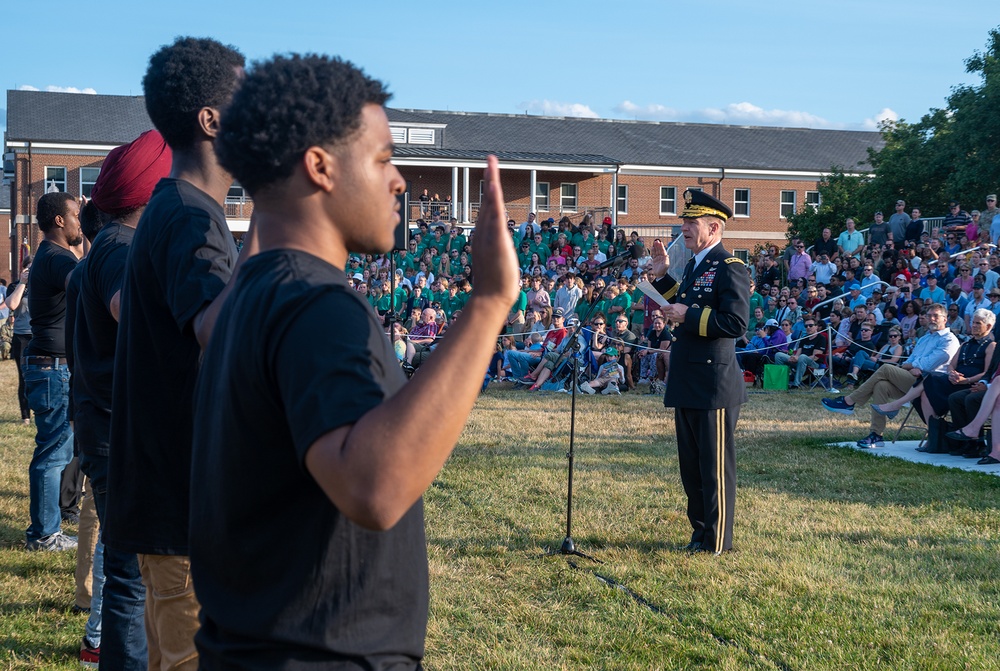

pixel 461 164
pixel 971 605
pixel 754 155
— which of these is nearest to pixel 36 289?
pixel 971 605

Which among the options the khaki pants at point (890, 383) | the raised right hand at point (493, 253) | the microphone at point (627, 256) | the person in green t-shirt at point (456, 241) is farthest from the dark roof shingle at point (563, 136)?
the raised right hand at point (493, 253)

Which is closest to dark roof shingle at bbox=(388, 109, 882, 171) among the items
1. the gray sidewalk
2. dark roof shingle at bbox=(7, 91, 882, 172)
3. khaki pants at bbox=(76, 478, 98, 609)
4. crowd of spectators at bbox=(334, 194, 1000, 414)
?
dark roof shingle at bbox=(7, 91, 882, 172)

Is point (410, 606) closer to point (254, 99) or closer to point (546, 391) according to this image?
point (254, 99)

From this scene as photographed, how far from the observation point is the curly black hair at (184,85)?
2703 millimetres

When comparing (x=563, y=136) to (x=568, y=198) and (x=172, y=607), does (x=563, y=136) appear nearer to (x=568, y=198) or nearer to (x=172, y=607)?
(x=568, y=198)

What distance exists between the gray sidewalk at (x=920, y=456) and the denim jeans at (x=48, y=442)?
782 centimetres

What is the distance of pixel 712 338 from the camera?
6172 millimetres

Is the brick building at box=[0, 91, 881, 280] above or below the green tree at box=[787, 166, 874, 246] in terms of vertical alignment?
above

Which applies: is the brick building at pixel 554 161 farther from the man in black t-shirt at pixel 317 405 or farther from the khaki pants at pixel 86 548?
the man in black t-shirt at pixel 317 405

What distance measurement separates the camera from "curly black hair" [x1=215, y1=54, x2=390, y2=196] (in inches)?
62.1

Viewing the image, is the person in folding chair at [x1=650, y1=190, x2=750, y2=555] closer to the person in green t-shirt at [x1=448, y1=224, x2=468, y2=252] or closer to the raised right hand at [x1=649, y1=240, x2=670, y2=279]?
the raised right hand at [x1=649, y1=240, x2=670, y2=279]

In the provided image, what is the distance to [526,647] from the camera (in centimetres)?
463

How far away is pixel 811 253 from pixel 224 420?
27.3 metres

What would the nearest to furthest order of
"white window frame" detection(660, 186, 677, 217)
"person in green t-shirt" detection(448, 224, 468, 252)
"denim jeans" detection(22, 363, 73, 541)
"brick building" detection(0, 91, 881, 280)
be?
"denim jeans" detection(22, 363, 73, 541), "person in green t-shirt" detection(448, 224, 468, 252), "brick building" detection(0, 91, 881, 280), "white window frame" detection(660, 186, 677, 217)
